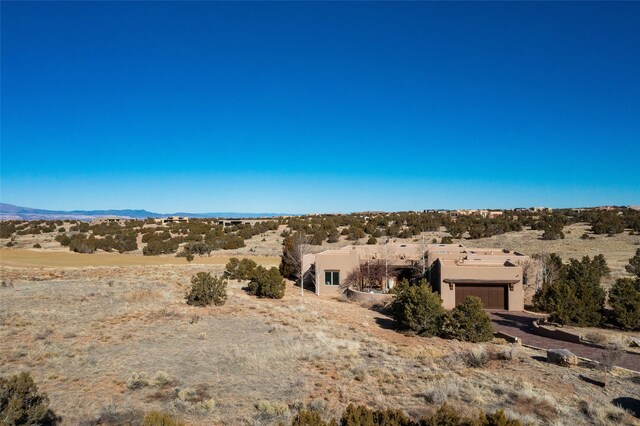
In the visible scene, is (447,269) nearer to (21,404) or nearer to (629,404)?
(629,404)

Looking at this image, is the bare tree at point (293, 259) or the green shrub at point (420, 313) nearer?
the green shrub at point (420, 313)

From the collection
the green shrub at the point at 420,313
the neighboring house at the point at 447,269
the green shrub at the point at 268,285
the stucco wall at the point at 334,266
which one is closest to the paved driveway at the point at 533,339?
the neighboring house at the point at 447,269

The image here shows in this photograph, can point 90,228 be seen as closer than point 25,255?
No

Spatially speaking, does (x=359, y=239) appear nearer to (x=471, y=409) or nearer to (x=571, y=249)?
(x=571, y=249)

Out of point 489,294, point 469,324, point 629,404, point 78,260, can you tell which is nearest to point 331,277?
point 489,294

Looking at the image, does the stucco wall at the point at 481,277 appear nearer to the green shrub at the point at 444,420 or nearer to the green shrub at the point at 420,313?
the green shrub at the point at 420,313

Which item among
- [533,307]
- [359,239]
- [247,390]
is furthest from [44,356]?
[359,239]

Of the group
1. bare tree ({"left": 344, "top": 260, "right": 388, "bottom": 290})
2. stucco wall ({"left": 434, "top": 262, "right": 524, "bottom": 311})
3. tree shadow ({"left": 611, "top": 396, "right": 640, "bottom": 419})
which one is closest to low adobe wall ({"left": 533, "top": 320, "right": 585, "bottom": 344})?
stucco wall ({"left": 434, "top": 262, "right": 524, "bottom": 311})
